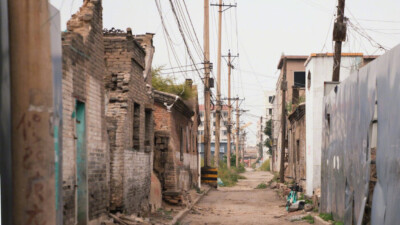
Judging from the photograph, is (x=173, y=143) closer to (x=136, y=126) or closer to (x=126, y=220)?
(x=136, y=126)

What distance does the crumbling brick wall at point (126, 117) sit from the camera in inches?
572

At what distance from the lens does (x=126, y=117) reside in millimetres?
14922

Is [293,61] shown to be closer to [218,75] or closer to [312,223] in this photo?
[218,75]

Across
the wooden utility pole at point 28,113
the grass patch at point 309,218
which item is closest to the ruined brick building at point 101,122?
the grass patch at point 309,218

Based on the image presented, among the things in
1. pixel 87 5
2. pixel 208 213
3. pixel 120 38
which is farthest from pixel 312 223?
pixel 87 5

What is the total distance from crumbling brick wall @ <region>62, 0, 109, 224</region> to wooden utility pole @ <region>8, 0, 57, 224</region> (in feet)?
18.0

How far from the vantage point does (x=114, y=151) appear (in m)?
14.4

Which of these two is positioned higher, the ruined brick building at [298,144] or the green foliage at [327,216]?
the ruined brick building at [298,144]

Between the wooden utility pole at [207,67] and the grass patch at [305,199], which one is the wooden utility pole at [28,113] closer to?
the grass patch at [305,199]

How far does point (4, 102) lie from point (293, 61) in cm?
5573

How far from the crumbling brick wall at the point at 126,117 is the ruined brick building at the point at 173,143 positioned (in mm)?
5065

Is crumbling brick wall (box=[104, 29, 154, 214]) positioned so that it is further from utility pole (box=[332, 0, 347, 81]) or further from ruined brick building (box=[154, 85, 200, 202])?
utility pole (box=[332, 0, 347, 81])

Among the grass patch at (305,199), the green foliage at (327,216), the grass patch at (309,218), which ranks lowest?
the grass patch at (305,199)

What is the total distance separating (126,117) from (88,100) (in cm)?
337
